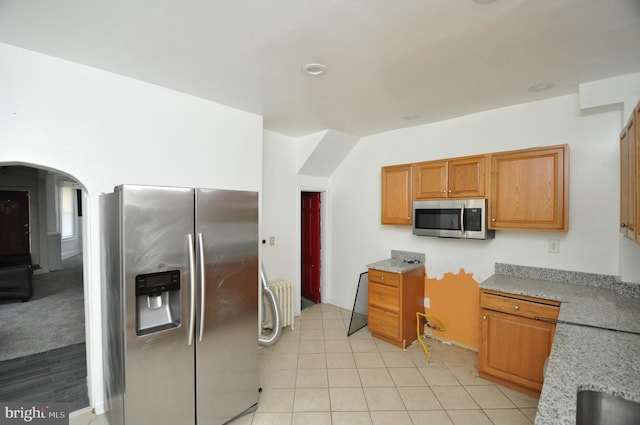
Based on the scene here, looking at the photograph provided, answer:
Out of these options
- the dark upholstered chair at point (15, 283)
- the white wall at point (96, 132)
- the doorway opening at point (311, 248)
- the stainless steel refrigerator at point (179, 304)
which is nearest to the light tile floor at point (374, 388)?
the stainless steel refrigerator at point (179, 304)

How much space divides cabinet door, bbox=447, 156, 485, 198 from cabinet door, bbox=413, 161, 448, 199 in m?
0.07

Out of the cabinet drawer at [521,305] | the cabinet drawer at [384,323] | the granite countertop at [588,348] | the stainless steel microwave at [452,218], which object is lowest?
the cabinet drawer at [384,323]

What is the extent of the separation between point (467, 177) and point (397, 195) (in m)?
0.79

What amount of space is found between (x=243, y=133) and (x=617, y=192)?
3.41 meters

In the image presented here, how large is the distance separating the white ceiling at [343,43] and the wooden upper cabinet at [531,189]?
58cm

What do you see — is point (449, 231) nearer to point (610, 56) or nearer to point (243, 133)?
point (610, 56)

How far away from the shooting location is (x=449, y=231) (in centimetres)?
290

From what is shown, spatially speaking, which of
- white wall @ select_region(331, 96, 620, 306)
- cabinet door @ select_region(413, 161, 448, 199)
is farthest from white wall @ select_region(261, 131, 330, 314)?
cabinet door @ select_region(413, 161, 448, 199)

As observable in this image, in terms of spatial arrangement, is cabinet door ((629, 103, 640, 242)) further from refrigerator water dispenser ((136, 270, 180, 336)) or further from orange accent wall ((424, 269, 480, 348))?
refrigerator water dispenser ((136, 270, 180, 336))

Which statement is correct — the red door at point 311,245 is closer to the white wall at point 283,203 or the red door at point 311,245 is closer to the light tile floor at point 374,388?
the white wall at point 283,203

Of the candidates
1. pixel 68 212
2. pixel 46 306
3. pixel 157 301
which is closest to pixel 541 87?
pixel 157 301

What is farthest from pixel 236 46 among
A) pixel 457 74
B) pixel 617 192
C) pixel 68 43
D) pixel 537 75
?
pixel 617 192

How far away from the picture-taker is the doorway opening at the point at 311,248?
4531mm

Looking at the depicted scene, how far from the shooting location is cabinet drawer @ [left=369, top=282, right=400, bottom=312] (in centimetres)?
308
